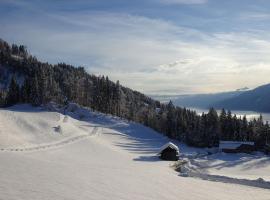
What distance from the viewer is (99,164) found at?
63906 millimetres

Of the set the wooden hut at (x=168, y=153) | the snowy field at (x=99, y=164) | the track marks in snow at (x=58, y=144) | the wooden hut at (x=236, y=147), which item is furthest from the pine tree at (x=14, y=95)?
the wooden hut at (x=168, y=153)

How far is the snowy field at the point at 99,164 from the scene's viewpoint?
117 ft

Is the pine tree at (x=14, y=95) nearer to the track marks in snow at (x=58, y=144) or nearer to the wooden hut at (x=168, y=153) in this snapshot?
the track marks in snow at (x=58, y=144)

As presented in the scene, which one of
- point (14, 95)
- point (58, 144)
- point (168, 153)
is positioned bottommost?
point (168, 153)

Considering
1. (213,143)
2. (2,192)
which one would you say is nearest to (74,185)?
(2,192)

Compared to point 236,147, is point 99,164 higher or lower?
lower

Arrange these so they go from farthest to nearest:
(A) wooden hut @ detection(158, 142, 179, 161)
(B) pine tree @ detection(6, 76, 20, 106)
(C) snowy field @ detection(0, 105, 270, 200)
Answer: (B) pine tree @ detection(6, 76, 20, 106) → (A) wooden hut @ detection(158, 142, 179, 161) → (C) snowy field @ detection(0, 105, 270, 200)

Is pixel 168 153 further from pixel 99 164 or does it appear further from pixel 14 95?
pixel 14 95

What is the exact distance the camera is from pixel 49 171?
4353cm

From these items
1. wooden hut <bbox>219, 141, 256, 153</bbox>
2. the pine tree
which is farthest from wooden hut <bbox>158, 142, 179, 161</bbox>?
the pine tree

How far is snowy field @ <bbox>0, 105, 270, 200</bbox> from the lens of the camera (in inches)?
1400

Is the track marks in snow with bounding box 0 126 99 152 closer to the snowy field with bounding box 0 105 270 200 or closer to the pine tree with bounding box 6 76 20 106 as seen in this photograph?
the snowy field with bounding box 0 105 270 200

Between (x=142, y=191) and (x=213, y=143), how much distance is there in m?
91.7

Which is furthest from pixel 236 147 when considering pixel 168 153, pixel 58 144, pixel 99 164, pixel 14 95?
pixel 14 95
